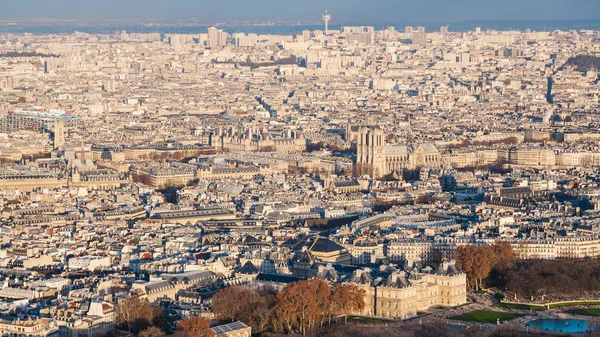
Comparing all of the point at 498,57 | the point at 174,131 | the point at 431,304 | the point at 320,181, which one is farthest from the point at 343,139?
the point at 498,57

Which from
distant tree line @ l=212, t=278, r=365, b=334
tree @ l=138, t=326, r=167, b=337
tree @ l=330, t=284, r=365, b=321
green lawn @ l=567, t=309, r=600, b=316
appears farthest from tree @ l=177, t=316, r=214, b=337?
green lawn @ l=567, t=309, r=600, b=316

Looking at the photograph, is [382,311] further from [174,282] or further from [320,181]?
[320,181]

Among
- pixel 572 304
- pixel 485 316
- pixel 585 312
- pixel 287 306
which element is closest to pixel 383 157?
pixel 572 304

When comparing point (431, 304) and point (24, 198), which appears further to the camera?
point (24, 198)

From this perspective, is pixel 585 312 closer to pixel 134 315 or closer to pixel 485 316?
pixel 485 316

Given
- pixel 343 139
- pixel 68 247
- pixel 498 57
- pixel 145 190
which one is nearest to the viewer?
pixel 68 247

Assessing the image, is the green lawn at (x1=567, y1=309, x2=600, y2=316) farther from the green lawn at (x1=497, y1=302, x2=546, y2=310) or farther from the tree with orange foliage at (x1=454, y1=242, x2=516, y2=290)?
the tree with orange foliage at (x1=454, y1=242, x2=516, y2=290)
